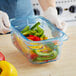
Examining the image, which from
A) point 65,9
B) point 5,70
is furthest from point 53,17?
point 65,9

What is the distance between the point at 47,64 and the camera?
2.67 feet

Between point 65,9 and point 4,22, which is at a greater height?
point 4,22

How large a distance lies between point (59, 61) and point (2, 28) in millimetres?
413

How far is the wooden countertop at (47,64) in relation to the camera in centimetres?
75

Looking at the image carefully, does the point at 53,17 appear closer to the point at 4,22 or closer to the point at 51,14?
the point at 51,14

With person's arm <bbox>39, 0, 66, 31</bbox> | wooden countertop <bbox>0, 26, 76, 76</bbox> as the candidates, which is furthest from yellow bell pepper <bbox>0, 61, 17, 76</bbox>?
person's arm <bbox>39, 0, 66, 31</bbox>

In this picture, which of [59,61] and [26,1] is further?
[26,1]

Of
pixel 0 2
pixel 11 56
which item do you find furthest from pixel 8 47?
pixel 0 2

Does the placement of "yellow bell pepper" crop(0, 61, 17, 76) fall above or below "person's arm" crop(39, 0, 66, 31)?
below

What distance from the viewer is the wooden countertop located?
75 cm

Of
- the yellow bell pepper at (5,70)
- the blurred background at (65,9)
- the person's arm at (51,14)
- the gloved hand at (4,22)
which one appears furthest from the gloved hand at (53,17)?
the blurred background at (65,9)

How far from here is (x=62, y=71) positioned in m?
0.76

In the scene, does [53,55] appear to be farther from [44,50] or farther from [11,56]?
[11,56]

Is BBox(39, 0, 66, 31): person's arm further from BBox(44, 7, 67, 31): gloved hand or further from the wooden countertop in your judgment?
the wooden countertop
